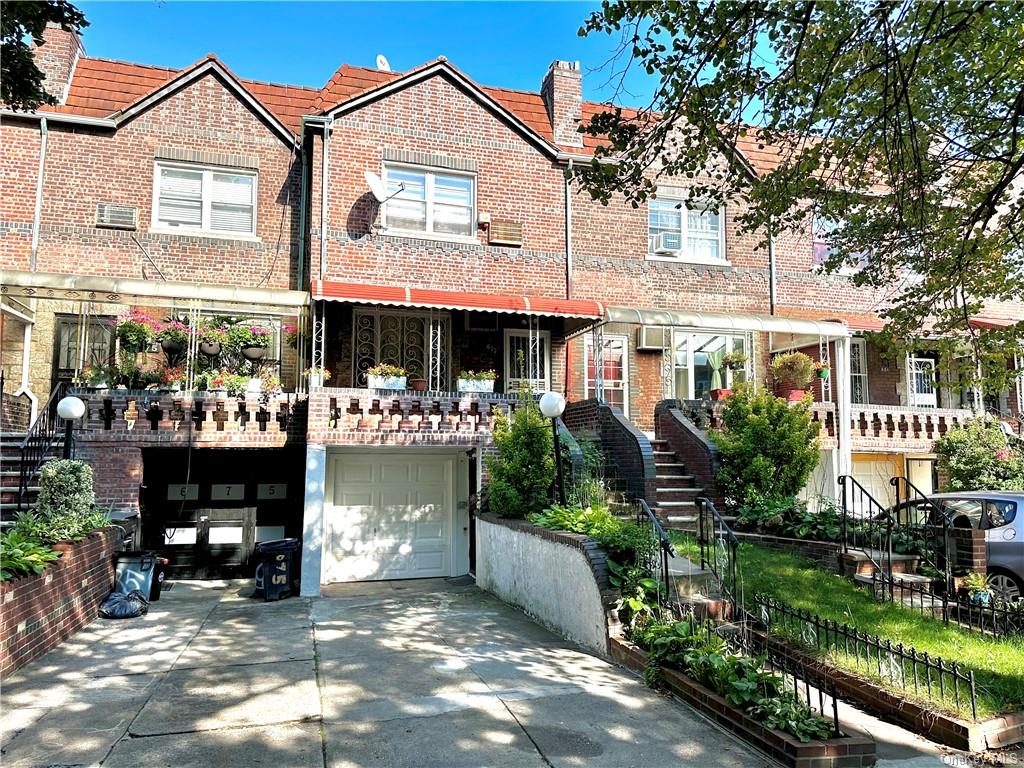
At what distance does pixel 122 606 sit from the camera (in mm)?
9352

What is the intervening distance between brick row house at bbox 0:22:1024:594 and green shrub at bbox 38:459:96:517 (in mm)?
2669

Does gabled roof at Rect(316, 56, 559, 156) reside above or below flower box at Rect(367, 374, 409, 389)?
above

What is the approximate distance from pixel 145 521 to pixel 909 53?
14046mm

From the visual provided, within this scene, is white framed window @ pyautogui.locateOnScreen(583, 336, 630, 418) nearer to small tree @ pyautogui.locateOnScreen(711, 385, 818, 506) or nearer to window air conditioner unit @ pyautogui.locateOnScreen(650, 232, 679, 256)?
window air conditioner unit @ pyautogui.locateOnScreen(650, 232, 679, 256)

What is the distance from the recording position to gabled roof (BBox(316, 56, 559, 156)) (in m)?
15.6

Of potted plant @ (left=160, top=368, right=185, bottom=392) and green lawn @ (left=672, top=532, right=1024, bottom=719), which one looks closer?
green lawn @ (left=672, top=532, right=1024, bottom=719)

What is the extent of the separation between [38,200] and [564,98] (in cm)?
1174

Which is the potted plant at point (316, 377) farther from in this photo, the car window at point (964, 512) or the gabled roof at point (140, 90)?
the car window at point (964, 512)

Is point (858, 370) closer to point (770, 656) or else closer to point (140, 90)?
point (770, 656)

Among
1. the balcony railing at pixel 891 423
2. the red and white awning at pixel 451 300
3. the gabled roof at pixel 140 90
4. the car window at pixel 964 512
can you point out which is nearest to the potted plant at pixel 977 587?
the car window at pixel 964 512

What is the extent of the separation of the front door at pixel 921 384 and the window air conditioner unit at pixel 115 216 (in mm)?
18743

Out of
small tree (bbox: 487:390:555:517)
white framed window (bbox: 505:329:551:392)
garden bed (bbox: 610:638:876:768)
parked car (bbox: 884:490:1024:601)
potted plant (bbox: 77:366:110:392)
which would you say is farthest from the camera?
white framed window (bbox: 505:329:551:392)

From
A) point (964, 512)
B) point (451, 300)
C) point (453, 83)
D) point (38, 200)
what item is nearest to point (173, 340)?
point (38, 200)

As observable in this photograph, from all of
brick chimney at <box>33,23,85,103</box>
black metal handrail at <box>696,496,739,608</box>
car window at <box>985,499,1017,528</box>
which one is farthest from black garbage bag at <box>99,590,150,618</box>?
car window at <box>985,499,1017,528</box>
